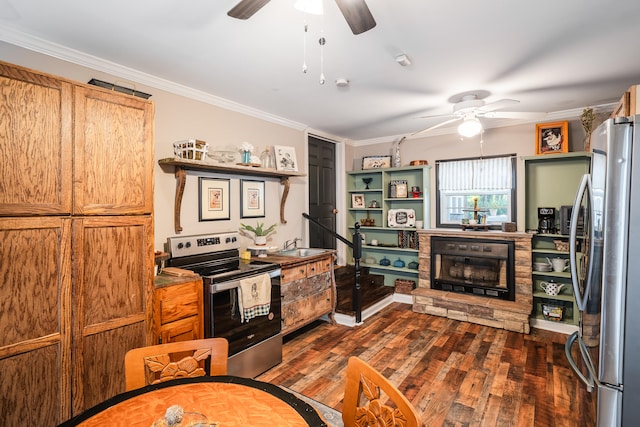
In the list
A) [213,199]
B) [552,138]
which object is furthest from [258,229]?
[552,138]

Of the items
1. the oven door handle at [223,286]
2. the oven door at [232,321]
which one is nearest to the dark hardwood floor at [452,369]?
the oven door at [232,321]

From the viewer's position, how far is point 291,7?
1.82m

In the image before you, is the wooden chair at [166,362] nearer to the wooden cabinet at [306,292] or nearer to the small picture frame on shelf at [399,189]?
the wooden cabinet at [306,292]

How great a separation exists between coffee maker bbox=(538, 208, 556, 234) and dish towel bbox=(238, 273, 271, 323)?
3397 mm

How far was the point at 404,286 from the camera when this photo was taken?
492 cm

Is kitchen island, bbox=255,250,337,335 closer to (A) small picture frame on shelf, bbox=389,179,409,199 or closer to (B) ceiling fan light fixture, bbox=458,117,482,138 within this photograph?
(A) small picture frame on shelf, bbox=389,179,409,199

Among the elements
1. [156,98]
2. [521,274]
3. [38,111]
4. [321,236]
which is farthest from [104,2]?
[521,274]

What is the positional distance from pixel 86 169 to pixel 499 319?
14.3ft

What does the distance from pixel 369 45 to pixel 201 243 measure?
7.23 feet

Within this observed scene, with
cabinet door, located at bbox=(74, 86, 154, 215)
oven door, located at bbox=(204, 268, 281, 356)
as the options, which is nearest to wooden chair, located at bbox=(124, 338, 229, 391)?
oven door, located at bbox=(204, 268, 281, 356)

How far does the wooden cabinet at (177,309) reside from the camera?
2.24m

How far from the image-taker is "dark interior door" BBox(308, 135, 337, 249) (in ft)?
15.9

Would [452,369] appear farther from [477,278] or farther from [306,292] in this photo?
[477,278]

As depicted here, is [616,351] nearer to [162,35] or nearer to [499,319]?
[499,319]
